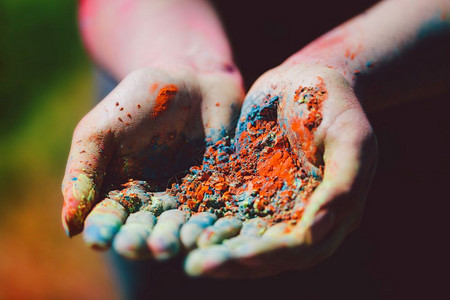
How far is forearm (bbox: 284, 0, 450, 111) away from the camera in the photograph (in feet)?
3.41

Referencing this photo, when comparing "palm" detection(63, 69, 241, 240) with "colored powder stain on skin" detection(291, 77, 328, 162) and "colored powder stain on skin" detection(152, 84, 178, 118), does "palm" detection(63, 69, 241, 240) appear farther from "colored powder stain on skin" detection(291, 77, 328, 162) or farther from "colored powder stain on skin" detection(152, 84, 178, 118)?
"colored powder stain on skin" detection(291, 77, 328, 162)

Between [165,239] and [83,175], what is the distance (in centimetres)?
27

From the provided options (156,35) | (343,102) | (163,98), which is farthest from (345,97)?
(156,35)

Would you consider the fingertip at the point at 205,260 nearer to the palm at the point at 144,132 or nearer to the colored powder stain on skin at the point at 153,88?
the palm at the point at 144,132

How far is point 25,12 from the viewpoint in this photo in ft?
10.1

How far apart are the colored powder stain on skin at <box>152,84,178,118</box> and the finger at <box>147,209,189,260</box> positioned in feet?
1.03

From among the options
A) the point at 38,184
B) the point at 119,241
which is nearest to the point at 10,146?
the point at 38,184

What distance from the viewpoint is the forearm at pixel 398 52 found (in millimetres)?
1039

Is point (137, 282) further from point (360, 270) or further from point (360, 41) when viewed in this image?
point (360, 41)

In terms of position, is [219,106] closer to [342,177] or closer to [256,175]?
[256,175]

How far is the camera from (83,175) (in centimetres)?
79

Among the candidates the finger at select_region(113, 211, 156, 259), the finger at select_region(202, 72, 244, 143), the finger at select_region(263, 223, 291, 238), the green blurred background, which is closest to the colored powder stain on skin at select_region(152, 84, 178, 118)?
the finger at select_region(202, 72, 244, 143)

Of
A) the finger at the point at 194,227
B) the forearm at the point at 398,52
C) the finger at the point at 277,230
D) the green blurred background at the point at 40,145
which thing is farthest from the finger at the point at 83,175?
the green blurred background at the point at 40,145

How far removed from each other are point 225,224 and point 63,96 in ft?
8.90
